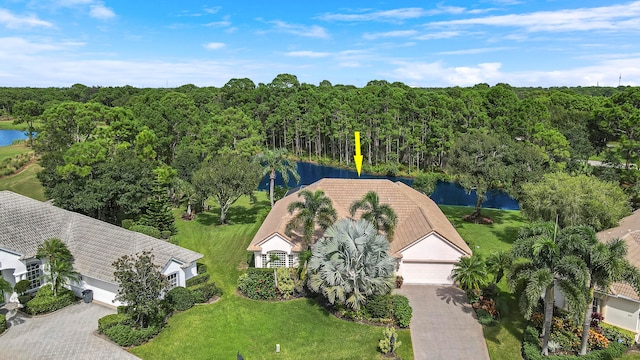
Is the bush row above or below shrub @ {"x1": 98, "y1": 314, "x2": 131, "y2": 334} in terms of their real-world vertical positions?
below

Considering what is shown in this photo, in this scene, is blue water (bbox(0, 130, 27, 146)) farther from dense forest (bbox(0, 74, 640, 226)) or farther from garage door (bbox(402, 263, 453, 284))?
Result: garage door (bbox(402, 263, 453, 284))

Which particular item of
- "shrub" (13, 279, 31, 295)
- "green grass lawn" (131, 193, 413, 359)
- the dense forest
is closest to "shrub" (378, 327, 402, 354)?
"green grass lawn" (131, 193, 413, 359)

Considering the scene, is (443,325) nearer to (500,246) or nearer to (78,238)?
(500,246)

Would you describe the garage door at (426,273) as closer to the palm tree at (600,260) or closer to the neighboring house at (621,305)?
the neighboring house at (621,305)

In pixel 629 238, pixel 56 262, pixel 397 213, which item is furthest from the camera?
pixel 397 213

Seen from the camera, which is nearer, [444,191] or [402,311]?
[402,311]

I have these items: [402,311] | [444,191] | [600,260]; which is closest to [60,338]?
[402,311]
